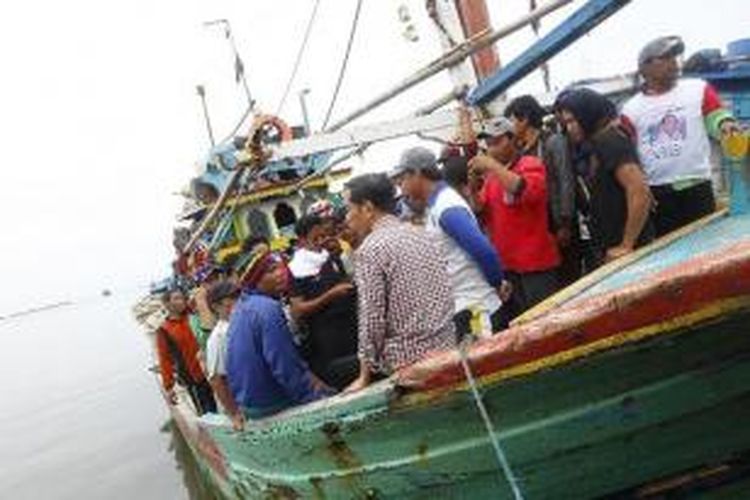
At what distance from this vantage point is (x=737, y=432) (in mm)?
3525

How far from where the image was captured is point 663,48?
4.80 m

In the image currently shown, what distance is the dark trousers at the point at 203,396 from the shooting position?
9.80 meters

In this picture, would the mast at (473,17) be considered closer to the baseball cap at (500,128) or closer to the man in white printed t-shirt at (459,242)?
the baseball cap at (500,128)

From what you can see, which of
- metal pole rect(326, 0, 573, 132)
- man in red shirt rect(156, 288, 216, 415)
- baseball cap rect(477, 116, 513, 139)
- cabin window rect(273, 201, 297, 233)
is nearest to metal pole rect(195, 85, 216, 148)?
cabin window rect(273, 201, 297, 233)

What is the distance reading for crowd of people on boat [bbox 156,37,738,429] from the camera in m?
4.09

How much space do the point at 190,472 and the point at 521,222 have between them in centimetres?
1030

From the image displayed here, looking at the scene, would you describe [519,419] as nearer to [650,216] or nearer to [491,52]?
[650,216]

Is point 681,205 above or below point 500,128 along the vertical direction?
below

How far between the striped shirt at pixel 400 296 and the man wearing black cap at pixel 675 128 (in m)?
1.68

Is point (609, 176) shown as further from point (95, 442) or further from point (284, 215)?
point (95, 442)

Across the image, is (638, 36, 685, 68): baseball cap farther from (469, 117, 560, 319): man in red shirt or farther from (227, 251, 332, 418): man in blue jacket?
(227, 251, 332, 418): man in blue jacket

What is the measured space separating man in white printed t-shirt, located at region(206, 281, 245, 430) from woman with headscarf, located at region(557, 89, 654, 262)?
230cm

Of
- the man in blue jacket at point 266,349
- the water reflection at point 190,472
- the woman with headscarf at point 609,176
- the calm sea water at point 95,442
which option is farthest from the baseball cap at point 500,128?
the calm sea water at point 95,442

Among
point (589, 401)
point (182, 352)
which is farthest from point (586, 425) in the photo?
point (182, 352)
